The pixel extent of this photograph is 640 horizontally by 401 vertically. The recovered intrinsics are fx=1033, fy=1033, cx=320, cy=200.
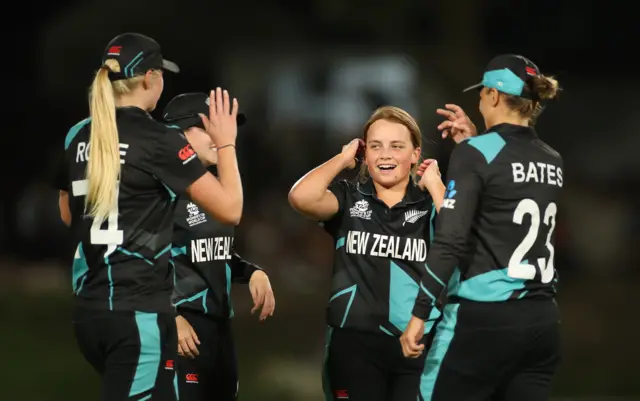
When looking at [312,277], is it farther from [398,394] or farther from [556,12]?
[398,394]

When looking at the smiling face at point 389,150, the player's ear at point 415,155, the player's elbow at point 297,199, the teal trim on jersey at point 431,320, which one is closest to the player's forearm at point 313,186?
the player's elbow at point 297,199

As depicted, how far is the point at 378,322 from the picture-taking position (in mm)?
4160

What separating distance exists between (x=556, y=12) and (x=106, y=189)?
1220cm

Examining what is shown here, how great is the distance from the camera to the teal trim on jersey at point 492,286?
144 inches

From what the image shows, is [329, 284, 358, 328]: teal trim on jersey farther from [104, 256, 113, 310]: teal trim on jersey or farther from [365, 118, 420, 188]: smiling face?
[104, 256, 113, 310]: teal trim on jersey

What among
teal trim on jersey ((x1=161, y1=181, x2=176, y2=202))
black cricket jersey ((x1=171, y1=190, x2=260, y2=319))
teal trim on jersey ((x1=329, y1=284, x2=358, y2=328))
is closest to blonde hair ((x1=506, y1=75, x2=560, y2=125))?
teal trim on jersey ((x1=329, y1=284, x2=358, y2=328))

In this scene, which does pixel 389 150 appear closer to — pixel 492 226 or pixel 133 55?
pixel 492 226

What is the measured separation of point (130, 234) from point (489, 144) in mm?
1306

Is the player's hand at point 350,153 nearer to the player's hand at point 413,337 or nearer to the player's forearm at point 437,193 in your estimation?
the player's forearm at point 437,193

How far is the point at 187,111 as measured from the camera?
14.8 feet

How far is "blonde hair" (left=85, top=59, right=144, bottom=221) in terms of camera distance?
3527 millimetres

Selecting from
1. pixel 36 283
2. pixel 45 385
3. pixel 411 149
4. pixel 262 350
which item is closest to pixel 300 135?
pixel 36 283

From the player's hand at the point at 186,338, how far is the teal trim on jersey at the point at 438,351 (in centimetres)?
110

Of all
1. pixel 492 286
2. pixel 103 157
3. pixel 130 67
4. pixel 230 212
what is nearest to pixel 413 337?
pixel 492 286
